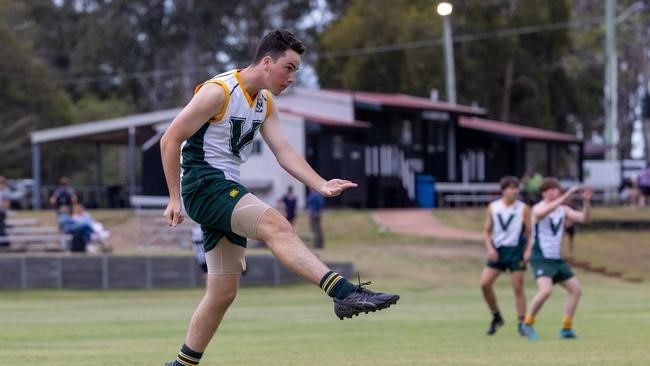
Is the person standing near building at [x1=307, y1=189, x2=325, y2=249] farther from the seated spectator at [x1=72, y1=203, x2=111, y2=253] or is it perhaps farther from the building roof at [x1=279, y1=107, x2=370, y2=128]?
the building roof at [x1=279, y1=107, x2=370, y2=128]

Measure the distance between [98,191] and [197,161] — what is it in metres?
45.4

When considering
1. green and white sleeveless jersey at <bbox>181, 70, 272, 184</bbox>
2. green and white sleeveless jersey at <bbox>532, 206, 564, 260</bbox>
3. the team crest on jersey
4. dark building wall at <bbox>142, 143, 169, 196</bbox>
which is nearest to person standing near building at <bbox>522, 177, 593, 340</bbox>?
green and white sleeveless jersey at <bbox>532, 206, 564, 260</bbox>

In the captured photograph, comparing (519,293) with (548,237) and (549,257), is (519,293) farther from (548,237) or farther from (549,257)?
(548,237)

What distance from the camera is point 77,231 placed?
33562 mm

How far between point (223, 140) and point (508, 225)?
895cm

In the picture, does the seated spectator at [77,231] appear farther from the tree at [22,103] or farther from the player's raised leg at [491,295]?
the tree at [22,103]

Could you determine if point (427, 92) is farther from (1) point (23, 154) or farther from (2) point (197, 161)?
(2) point (197, 161)

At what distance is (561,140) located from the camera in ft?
201

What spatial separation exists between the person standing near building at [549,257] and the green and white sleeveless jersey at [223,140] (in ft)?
27.1

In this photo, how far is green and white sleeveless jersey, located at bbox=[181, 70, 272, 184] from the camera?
893cm

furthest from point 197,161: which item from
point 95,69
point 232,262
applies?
point 95,69

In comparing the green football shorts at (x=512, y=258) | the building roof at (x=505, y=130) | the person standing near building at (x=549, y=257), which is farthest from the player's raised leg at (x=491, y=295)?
the building roof at (x=505, y=130)

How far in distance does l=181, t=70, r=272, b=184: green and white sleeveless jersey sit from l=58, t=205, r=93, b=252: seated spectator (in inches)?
989

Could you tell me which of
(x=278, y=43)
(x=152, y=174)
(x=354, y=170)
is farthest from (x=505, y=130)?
(x=278, y=43)
